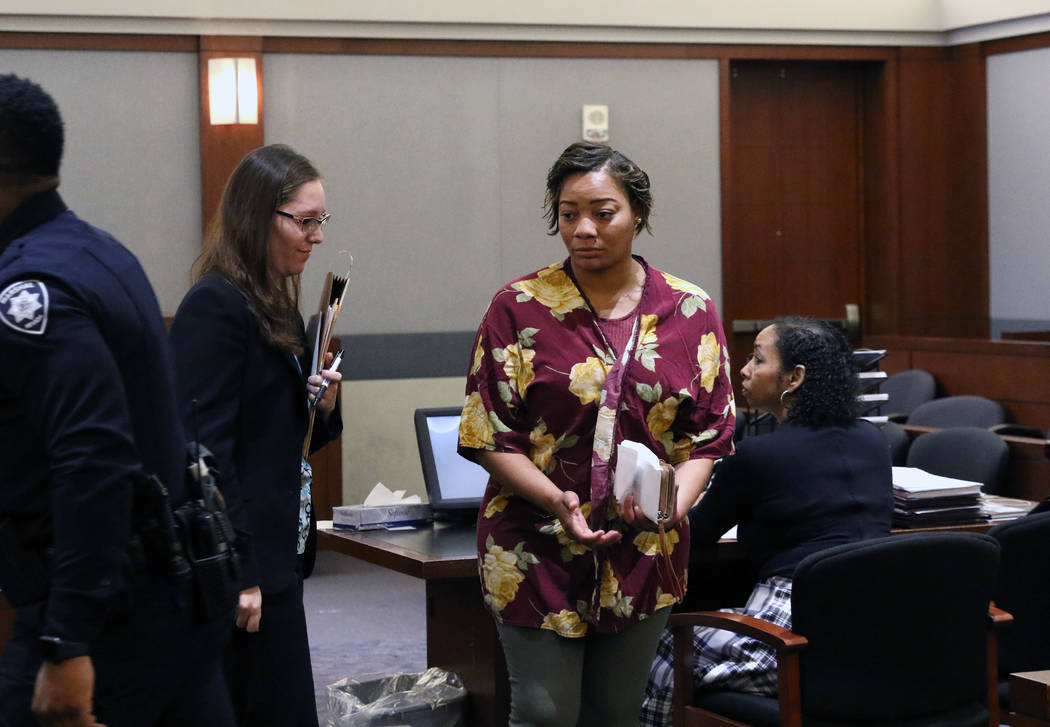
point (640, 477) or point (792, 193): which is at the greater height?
point (792, 193)

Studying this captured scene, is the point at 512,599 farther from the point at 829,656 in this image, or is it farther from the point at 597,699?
the point at 829,656

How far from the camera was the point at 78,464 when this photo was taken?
159 centimetres

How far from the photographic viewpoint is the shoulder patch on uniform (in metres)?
1.61

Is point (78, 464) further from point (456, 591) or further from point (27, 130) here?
point (456, 591)

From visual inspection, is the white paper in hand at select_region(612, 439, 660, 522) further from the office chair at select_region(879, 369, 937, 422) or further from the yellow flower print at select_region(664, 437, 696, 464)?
the office chair at select_region(879, 369, 937, 422)

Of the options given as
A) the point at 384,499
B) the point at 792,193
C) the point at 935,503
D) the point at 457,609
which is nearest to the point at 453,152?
the point at 792,193

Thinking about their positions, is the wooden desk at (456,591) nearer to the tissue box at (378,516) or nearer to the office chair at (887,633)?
the tissue box at (378,516)

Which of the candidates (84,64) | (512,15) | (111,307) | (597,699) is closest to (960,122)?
(512,15)

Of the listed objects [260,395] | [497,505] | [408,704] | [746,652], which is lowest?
[408,704]

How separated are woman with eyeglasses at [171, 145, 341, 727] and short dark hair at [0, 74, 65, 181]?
0.53 metres

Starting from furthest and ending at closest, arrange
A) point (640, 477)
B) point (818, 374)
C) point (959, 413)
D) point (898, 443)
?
point (959, 413)
point (898, 443)
point (818, 374)
point (640, 477)

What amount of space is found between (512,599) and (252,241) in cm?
77

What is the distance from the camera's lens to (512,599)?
2.33m

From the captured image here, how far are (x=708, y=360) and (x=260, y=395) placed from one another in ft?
2.63
